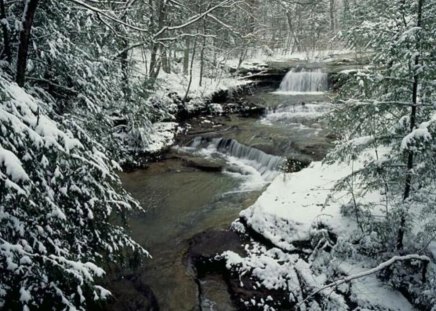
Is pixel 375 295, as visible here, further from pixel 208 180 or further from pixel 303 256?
pixel 208 180

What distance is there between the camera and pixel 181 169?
12.2m

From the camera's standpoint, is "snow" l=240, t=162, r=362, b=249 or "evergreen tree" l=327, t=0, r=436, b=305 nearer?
"evergreen tree" l=327, t=0, r=436, b=305

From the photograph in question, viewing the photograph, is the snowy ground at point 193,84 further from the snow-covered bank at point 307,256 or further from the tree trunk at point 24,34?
the tree trunk at point 24,34

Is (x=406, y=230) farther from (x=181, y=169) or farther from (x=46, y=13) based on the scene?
(x=181, y=169)

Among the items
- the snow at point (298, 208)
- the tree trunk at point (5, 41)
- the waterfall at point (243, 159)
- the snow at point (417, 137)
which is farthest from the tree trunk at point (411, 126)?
the waterfall at point (243, 159)

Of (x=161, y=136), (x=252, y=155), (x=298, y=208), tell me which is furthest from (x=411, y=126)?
(x=161, y=136)

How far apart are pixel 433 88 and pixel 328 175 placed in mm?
3895

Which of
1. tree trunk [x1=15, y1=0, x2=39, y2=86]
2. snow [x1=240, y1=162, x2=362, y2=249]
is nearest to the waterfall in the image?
snow [x1=240, y1=162, x2=362, y2=249]

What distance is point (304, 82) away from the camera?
70.9 feet

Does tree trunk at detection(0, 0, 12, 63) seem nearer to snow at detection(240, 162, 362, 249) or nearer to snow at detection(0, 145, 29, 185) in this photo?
snow at detection(0, 145, 29, 185)

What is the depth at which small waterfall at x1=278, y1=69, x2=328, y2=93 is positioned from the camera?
21234 millimetres

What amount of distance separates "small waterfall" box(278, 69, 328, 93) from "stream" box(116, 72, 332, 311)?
8.47 ft

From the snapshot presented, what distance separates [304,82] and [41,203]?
19.6m

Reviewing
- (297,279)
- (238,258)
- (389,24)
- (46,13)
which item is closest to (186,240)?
(238,258)
